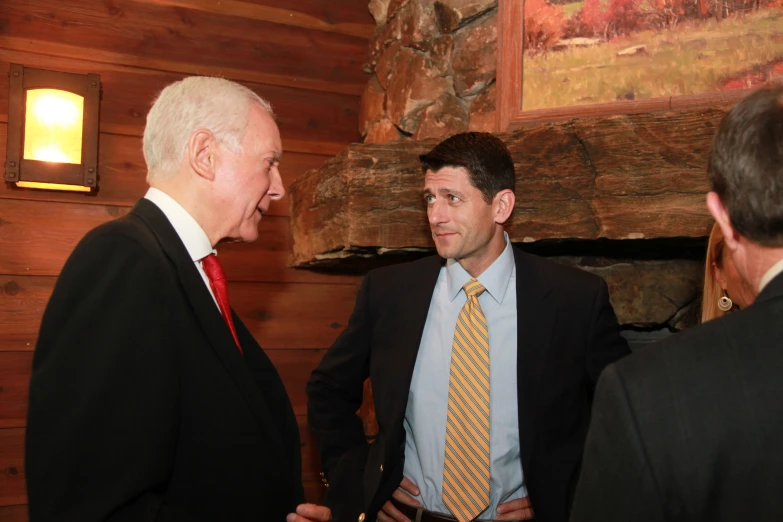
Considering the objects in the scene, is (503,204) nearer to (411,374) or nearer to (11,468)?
(411,374)

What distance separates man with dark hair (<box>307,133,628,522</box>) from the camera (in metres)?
1.66

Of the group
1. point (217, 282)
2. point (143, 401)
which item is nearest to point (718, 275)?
point (217, 282)

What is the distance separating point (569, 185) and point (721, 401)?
1241mm

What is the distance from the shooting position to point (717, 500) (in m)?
0.74

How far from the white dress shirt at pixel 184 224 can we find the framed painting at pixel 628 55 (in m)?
1.28

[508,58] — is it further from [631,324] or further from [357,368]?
[357,368]

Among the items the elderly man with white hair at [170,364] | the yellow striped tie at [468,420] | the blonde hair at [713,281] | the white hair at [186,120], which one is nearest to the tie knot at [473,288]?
the yellow striped tie at [468,420]

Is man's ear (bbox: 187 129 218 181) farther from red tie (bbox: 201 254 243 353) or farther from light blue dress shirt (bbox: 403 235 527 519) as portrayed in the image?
light blue dress shirt (bbox: 403 235 527 519)

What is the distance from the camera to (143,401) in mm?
956

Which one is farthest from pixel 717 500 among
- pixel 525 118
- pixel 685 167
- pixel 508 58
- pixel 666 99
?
pixel 508 58

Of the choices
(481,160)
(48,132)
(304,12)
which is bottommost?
(481,160)

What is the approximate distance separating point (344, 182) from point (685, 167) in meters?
1.02

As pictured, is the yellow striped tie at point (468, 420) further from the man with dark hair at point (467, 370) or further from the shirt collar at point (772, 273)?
the shirt collar at point (772, 273)

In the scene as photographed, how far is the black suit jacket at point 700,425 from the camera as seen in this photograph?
0.72m
